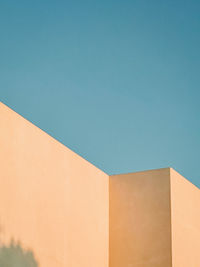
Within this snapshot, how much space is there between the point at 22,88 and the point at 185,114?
16081 millimetres

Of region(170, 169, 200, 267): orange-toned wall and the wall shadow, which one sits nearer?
the wall shadow

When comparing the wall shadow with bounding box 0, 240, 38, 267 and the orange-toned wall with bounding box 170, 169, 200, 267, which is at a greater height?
the orange-toned wall with bounding box 170, 169, 200, 267

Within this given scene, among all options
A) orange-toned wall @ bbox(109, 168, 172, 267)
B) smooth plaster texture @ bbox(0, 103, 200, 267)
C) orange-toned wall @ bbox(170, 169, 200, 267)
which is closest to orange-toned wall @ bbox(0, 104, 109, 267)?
smooth plaster texture @ bbox(0, 103, 200, 267)

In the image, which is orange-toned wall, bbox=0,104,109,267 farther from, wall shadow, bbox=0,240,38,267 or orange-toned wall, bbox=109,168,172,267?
orange-toned wall, bbox=109,168,172,267

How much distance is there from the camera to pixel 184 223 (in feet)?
32.1

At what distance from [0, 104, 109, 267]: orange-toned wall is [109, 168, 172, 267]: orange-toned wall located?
25 centimetres

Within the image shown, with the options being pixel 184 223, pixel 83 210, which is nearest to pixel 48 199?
pixel 83 210

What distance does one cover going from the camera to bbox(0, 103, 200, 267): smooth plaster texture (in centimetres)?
739

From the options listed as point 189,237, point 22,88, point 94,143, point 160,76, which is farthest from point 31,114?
point 189,237

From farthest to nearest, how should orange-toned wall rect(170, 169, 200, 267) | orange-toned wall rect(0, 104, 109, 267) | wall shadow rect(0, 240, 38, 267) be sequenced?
orange-toned wall rect(170, 169, 200, 267)
orange-toned wall rect(0, 104, 109, 267)
wall shadow rect(0, 240, 38, 267)

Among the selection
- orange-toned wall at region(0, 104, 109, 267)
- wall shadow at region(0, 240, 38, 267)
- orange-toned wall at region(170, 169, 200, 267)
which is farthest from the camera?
orange-toned wall at region(170, 169, 200, 267)

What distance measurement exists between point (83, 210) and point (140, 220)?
1.26 metres

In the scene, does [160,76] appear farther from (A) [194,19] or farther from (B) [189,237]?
(B) [189,237]

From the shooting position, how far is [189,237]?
9.80 metres
